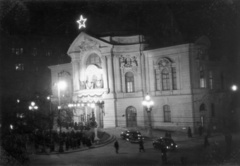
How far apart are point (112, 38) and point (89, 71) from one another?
6767 millimetres

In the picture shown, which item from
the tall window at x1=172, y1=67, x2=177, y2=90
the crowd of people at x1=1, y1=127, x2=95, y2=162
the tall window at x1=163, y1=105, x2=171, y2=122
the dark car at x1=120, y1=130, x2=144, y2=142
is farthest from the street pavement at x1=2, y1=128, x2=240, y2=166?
the tall window at x1=172, y1=67, x2=177, y2=90

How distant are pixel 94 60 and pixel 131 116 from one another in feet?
37.0

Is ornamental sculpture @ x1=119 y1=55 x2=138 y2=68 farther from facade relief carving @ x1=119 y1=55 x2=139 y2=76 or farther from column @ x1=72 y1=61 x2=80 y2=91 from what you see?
column @ x1=72 y1=61 x2=80 y2=91

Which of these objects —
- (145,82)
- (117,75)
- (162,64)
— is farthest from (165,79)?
Answer: (117,75)

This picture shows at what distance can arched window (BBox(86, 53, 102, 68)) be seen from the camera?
4888 centimetres

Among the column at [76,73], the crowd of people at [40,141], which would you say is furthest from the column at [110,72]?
the crowd of people at [40,141]

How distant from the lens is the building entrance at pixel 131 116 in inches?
1794

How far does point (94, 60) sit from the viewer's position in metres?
49.4

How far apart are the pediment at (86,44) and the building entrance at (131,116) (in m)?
10.4

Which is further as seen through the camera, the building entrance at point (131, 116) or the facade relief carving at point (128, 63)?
the facade relief carving at point (128, 63)

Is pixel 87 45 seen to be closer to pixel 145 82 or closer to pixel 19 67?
pixel 145 82

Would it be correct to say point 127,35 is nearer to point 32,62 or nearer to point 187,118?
point 187,118

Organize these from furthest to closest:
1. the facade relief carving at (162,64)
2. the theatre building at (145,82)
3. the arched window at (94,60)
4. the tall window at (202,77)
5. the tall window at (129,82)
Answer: the arched window at (94,60)
the tall window at (129,82)
the tall window at (202,77)
the facade relief carving at (162,64)
the theatre building at (145,82)

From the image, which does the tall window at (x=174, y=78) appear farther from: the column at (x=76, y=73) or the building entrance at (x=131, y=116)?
the column at (x=76, y=73)
